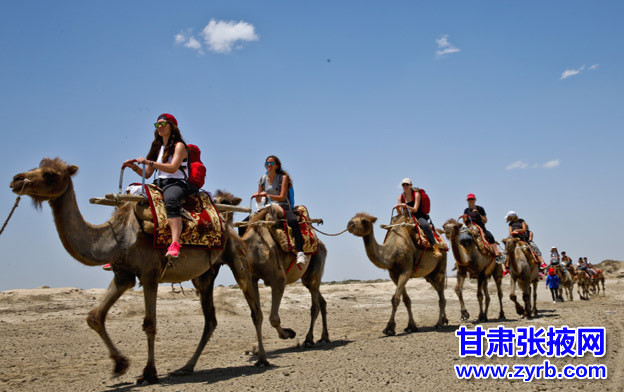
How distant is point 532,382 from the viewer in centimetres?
675

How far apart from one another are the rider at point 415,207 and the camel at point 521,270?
370cm

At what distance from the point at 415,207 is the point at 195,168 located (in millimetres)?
7221

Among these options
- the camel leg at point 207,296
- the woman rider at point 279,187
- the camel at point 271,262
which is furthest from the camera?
the woman rider at point 279,187

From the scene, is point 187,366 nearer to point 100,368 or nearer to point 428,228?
point 100,368

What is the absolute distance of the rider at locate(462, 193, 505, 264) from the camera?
16797 mm

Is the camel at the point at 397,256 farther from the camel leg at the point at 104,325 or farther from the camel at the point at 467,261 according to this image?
the camel leg at the point at 104,325

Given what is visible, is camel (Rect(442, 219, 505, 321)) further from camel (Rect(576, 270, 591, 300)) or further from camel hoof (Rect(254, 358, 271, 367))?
camel (Rect(576, 270, 591, 300))

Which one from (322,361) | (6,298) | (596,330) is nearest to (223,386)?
(322,361)

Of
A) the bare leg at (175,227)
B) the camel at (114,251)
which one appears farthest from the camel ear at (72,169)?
the bare leg at (175,227)

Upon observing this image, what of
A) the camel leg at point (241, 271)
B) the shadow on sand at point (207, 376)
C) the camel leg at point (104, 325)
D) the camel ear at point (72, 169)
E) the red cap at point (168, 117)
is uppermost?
the red cap at point (168, 117)

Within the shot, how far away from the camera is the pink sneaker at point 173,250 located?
23.7 feet

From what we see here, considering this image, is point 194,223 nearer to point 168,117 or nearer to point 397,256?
point 168,117

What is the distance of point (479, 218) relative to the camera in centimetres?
1703

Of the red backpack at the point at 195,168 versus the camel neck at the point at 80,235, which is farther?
the red backpack at the point at 195,168
